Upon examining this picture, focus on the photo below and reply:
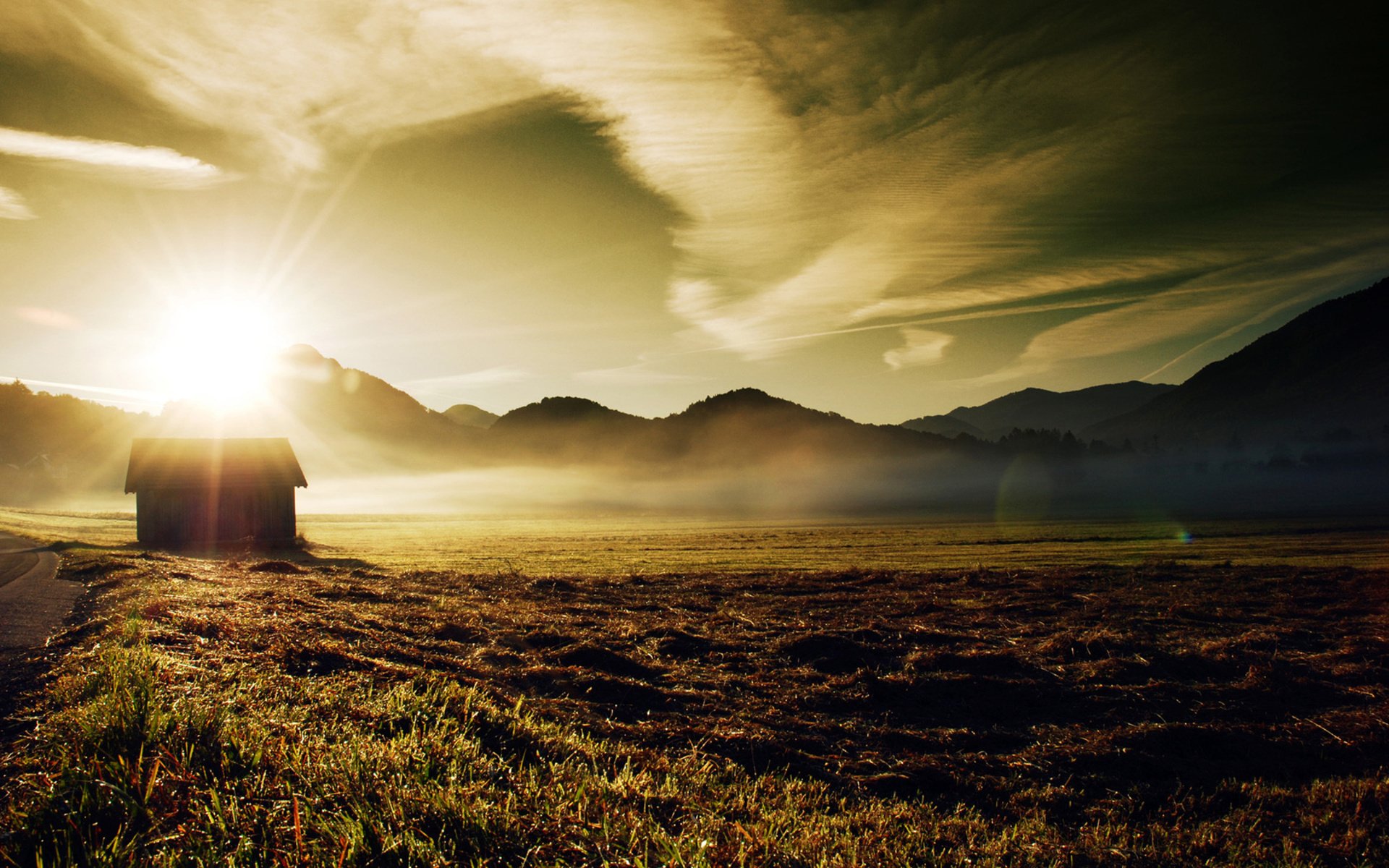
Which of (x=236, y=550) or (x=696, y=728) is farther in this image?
(x=236, y=550)

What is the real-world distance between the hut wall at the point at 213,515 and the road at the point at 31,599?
14.7 meters

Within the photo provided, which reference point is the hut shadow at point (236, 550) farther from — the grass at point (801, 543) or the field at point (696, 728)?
the field at point (696, 728)

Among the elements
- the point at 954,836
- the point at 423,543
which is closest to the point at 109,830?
the point at 954,836

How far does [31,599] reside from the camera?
51.9ft

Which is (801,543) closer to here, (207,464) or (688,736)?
(207,464)

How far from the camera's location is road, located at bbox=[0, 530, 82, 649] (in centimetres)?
1122

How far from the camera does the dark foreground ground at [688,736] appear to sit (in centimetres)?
429

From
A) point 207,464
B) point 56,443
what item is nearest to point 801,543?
point 207,464

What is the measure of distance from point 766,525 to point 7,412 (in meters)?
209

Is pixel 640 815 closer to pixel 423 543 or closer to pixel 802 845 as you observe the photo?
pixel 802 845

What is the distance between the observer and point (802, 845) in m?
4.97

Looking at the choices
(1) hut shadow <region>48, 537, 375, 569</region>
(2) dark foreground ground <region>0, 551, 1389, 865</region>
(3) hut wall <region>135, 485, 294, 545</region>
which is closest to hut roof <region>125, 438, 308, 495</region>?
(3) hut wall <region>135, 485, 294, 545</region>

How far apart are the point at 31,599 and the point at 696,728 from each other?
16.7 m

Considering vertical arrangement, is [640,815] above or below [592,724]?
above
